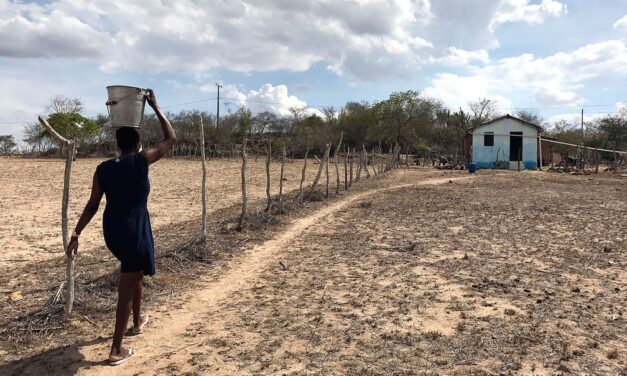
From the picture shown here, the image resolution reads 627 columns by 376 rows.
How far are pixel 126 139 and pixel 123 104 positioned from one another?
0.99ft

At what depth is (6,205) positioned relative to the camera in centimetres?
1309

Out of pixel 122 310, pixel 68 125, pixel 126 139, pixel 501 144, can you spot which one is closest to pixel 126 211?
pixel 126 139

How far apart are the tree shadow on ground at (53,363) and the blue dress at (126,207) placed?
81cm

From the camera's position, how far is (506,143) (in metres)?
31.9

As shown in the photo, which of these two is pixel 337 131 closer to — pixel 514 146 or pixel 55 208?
pixel 514 146

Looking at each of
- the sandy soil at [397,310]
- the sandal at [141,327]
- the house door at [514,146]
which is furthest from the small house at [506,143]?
the sandal at [141,327]

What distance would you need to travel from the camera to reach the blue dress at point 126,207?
11.5 feet

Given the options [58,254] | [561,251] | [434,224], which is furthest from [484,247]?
[58,254]

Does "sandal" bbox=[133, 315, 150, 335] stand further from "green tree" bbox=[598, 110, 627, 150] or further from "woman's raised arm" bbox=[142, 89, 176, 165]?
"green tree" bbox=[598, 110, 627, 150]

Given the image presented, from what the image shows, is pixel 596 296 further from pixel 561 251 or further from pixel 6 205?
pixel 6 205

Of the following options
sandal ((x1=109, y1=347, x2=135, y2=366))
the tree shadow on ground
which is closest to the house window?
sandal ((x1=109, y1=347, x2=135, y2=366))

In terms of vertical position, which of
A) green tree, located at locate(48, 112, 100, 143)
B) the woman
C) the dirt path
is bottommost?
the dirt path

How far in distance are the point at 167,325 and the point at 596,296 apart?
182 inches

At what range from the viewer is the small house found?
104 ft
